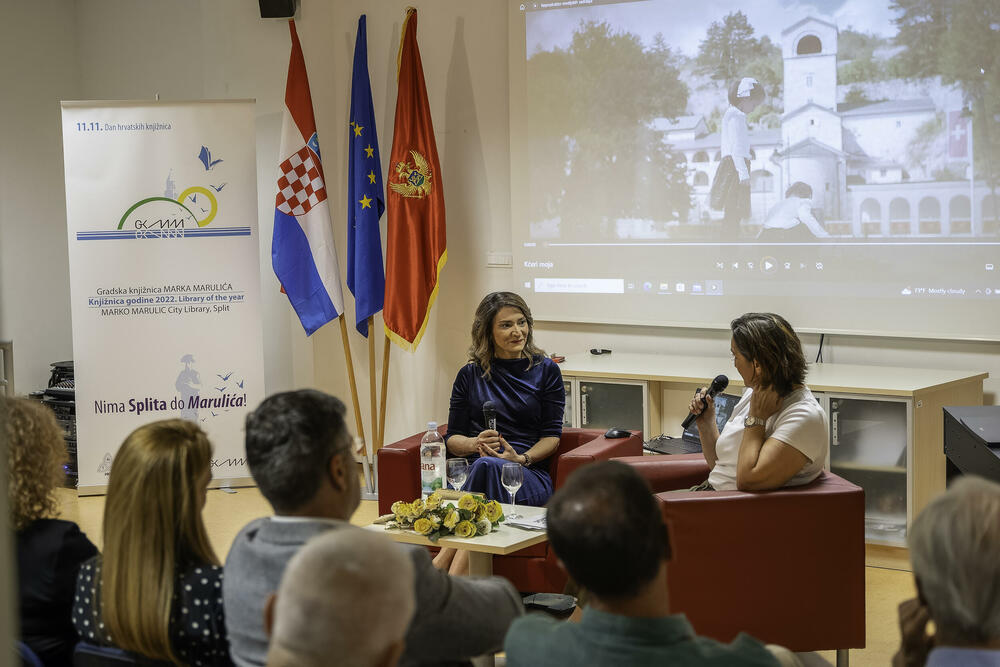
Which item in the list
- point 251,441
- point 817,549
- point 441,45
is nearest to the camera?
point 251,441

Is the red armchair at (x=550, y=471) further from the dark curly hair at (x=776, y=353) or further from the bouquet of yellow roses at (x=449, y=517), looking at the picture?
the dark curly hair at (x=776, y=353)

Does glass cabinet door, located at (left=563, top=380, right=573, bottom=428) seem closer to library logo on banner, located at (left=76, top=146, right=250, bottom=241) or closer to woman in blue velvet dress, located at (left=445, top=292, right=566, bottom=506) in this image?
woman in blue velvet dress, located at (left=445, top=292, right=566, bottom=506)

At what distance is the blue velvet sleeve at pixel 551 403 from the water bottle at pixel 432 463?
48cm

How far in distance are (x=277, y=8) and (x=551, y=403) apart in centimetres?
330

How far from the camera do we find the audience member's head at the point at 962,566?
142 cm

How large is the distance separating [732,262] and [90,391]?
3581mm

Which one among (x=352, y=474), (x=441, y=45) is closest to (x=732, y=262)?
(x=441, y=45)

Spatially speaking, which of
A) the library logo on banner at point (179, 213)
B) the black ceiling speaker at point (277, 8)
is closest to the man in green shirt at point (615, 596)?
the library logo on banner at point (179, 213)

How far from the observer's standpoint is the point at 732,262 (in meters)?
5.23

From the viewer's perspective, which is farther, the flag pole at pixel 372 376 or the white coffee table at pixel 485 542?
the flag pole at pixel 372 376

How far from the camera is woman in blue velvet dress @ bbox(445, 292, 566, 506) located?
4.34m

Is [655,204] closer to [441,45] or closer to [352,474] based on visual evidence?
[441,45]

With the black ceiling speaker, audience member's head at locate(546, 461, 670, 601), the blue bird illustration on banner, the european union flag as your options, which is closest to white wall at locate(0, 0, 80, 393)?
the blue bird illustration on banner

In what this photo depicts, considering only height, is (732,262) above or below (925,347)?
above
